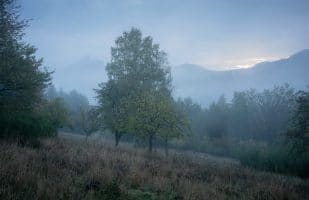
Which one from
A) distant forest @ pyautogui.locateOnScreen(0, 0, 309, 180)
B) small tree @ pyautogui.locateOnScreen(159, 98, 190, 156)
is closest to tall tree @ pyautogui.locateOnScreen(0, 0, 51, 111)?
distant forest @ pyautogui.locateOnScreen(0, 0, 309, 180)

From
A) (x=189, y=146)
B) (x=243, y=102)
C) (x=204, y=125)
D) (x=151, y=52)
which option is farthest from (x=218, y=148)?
(x=151, y=52)

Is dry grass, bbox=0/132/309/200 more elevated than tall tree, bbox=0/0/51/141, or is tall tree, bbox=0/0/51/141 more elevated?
tall tree, bbox=0/0/51/141

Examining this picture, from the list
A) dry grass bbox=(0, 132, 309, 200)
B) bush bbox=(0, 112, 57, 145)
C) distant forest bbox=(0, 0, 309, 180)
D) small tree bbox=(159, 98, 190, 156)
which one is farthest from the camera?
small tree bbox=(159, 98, 190, 156)

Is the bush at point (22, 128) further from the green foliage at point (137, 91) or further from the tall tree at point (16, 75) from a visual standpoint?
the green foliage at point (137, 91)

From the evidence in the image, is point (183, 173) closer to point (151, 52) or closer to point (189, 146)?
point (151, 52)

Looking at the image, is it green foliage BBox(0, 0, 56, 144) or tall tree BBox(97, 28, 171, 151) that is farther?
tall tree BBox(97, 28, 171, 151)

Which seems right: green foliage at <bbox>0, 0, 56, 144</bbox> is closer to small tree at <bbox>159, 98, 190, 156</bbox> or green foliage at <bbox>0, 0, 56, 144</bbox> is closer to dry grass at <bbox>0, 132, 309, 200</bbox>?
dry grass at <bbox>0, 132, 309, 200</bbox>

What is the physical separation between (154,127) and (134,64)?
8450 mm

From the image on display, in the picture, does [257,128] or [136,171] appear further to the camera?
[257,128]

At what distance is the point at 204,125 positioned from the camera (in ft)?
218

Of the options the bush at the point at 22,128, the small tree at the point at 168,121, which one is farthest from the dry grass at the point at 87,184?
the small tree at the point at 168,121

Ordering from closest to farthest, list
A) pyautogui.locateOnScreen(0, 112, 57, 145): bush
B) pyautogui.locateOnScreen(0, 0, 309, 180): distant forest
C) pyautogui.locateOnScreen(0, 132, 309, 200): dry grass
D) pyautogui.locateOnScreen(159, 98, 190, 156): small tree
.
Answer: pyautogui.locateOnScreen(0, 132, 309, 200): dry grass
pyautogui.locateOnScreen(0, 112, 57, 145): bush
pyautogui.locateOnScreen(0, 0, 309, 180): distant forest
pyautogui.locateOnScreen(159, 98, 190, 156): small tree

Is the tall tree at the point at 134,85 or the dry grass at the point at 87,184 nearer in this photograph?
the dry grass at the point at 87,184

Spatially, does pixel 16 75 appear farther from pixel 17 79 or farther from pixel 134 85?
pixel 134 85
